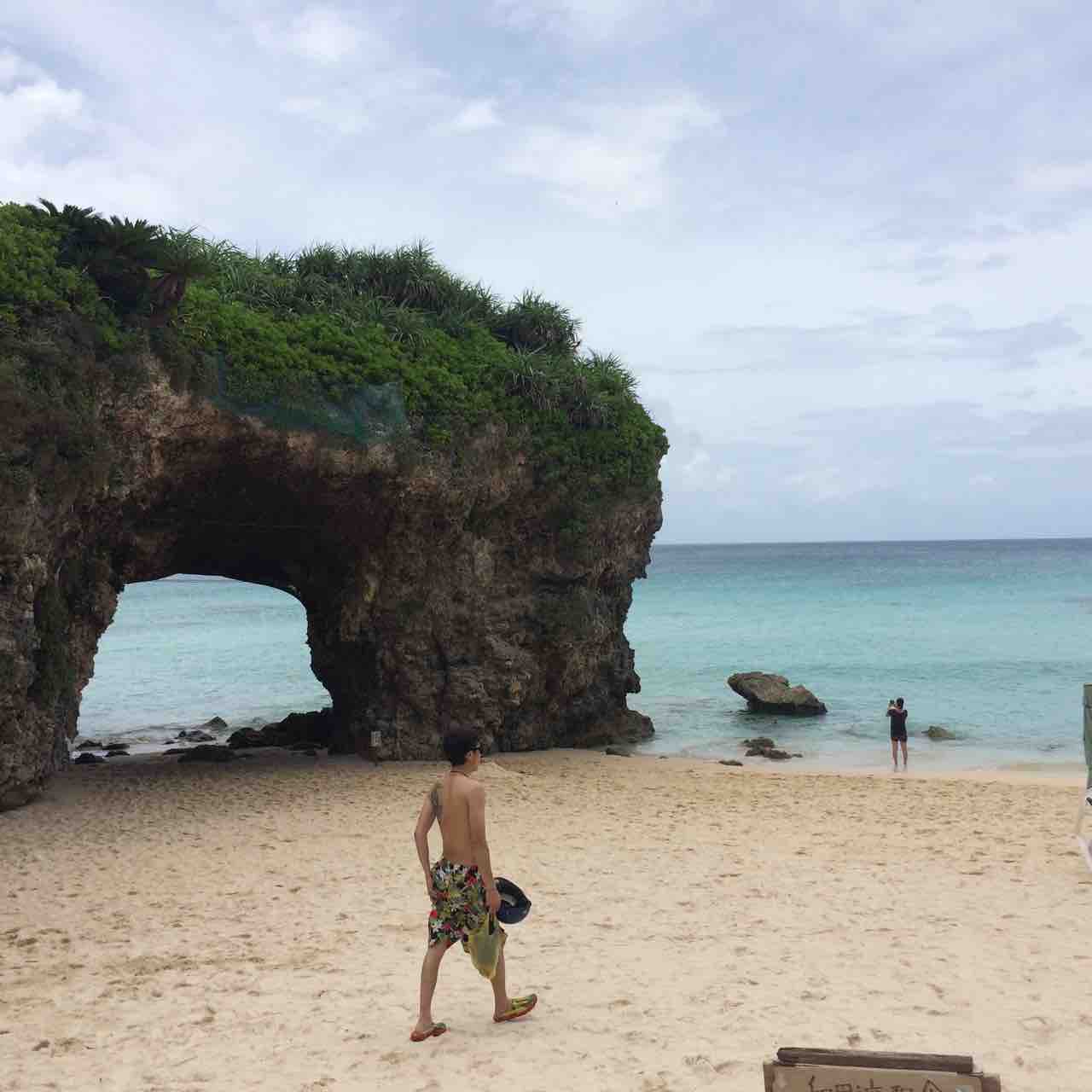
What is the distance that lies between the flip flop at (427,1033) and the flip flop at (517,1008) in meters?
0.38

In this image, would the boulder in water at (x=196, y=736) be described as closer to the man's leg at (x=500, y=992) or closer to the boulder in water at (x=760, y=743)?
the boulder in water at (x=760, y=743)

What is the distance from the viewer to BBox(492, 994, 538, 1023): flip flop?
249 inches

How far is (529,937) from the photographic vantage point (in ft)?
27.3

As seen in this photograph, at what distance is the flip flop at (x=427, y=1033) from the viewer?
606 centimetres

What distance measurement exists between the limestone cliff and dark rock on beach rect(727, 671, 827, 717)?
5446mm

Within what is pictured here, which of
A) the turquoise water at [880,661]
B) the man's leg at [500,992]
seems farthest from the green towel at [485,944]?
the turquoise water at [880,661]

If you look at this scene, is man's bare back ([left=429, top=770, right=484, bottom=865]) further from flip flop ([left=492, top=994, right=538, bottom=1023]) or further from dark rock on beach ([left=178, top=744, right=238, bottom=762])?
dark rock on beach ([left=178, top=744, right=238, bottom=762])

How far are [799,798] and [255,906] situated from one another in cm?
880

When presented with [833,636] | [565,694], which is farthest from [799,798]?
[833,636]

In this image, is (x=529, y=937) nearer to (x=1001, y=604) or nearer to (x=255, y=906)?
(x=255, y=906)

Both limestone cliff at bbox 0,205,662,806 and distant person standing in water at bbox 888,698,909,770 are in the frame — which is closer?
limestone cliff at bbox 0,205,662,806

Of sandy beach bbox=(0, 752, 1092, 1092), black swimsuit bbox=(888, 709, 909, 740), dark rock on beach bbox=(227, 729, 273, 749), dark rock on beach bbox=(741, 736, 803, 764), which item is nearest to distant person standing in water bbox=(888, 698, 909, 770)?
black swimsuit bbox=(888, 709, 909, 740)

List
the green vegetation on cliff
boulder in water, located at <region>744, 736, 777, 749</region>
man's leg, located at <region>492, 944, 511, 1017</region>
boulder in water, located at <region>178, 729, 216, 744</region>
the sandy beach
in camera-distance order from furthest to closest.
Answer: boulder in water, located at <region>178, 729, 216, 744</region> → boulder in water, located at <region>744, 736, 777, 749</region> → the green vegetation on cliff → man's leg, located at <region>492, 944, 511, 1017</region> → the sandy beach

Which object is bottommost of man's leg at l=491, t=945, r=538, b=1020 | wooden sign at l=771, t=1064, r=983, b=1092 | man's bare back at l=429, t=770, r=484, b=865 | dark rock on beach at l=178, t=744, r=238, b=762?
dark rock on beach at l=178, t=744, r=238, b=762
